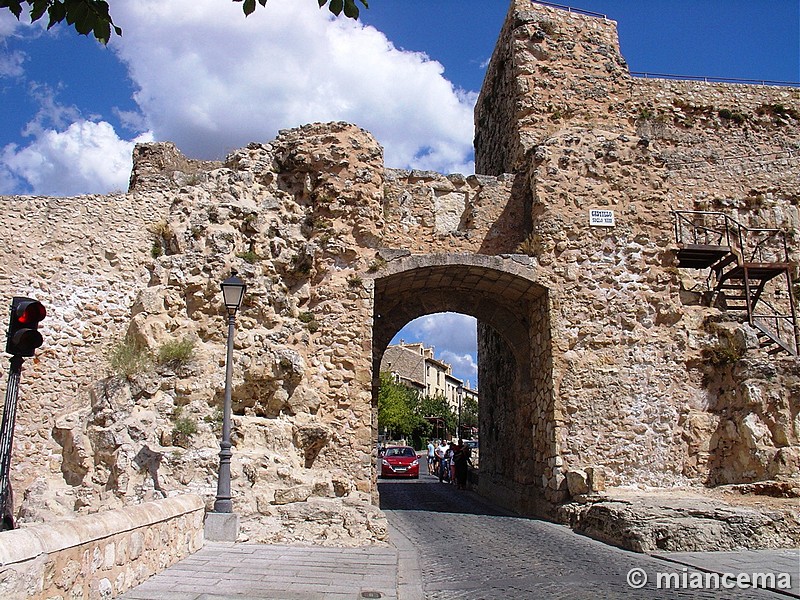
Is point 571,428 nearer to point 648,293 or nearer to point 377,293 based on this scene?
point 648,293

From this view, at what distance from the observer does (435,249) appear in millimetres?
13141

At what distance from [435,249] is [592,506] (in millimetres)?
5592

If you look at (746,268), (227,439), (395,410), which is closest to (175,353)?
(227,439)

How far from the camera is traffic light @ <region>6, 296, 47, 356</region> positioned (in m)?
4.58

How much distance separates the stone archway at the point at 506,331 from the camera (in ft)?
41.0

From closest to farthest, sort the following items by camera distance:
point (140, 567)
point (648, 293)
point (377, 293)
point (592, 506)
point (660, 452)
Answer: point (140, 567)
point (592, 506)
point (660, 452)
point (648, 293)
point (377, 293)

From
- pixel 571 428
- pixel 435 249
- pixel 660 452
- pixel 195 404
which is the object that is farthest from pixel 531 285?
pixel 195 404

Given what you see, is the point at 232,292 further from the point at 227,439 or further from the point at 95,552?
the point at 95,552

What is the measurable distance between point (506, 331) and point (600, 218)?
10.8 ft

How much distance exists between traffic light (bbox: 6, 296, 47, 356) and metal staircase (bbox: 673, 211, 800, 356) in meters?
11.7

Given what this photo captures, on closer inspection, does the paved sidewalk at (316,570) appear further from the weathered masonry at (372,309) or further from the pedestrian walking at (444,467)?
the pedestrian walking at (444,467)

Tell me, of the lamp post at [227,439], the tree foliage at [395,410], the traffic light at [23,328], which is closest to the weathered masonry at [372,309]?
the lamp post at [227,439]

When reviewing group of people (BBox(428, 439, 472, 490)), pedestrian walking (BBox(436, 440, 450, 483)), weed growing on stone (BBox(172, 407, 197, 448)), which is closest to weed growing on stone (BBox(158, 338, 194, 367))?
weed growing on stone (BBox(172, 407, 197, 448))

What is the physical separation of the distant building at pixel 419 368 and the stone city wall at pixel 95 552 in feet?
183
